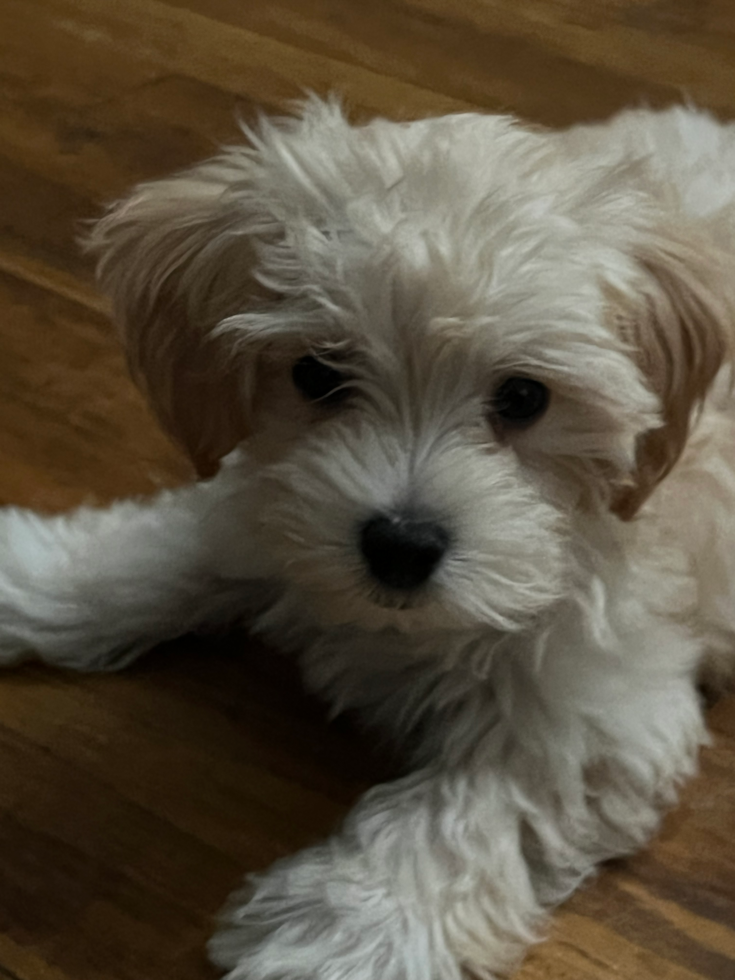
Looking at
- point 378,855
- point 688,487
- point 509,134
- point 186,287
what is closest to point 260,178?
point 186,287

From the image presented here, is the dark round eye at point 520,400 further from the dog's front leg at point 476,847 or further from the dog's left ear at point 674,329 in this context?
the dog's front leg at point 476,847

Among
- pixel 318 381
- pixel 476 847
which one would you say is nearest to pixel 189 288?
pixel 318 381

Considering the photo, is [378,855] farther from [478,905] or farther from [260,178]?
[260,178]

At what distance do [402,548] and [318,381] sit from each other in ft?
0.59

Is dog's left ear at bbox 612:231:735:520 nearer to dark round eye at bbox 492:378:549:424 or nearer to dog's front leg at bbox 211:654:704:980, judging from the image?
dark round eye at bbox 492:378:549:424

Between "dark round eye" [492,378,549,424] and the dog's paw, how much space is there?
0.45m

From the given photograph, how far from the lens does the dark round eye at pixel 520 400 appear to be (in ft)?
3.47

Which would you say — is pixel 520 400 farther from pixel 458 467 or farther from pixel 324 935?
pixel 324 935

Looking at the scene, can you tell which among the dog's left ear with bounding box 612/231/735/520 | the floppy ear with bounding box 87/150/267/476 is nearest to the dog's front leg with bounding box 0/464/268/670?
the floppy ear with bounding box 87/150/267/476

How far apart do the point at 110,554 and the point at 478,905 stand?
1.91ft

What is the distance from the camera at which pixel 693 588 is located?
127 centimetres

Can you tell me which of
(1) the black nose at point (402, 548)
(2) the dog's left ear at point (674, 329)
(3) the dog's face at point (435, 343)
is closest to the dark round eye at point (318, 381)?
(3) the dog's face at point (435, 343)

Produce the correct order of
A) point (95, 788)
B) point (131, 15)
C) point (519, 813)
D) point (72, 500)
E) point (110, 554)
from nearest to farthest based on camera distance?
point (519, 813) → point (95, 788) → point (110, 554) → point (72, 500) → point (131, 15)

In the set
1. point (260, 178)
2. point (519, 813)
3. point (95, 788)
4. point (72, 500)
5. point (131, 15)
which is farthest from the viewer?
point (131, 15)
